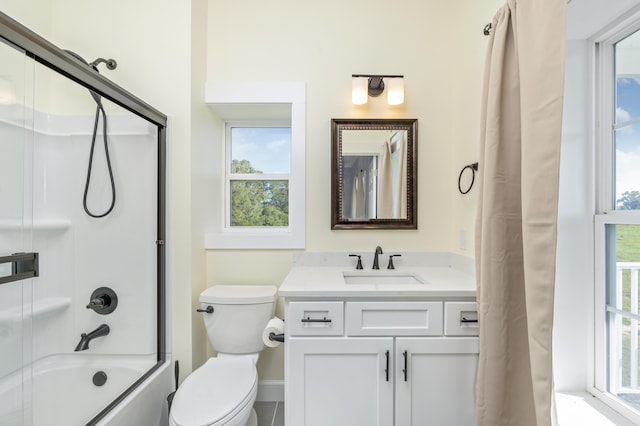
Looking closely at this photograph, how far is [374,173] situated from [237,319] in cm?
123

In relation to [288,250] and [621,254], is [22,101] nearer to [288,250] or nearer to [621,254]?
[288,250]

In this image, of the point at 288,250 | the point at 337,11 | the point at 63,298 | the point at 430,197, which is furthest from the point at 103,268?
the point at 337,11

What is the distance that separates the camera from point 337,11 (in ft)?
6.36

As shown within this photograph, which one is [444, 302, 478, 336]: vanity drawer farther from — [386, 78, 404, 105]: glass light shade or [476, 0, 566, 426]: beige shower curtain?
[386, 78, 404, 105]: glass light shade

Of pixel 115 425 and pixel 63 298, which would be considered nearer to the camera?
pixel 115 425

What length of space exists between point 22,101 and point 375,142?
5.59 ft

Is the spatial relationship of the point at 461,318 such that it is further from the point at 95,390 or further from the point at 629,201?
the point at 95,390

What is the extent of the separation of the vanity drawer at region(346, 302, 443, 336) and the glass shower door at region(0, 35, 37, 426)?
126cm

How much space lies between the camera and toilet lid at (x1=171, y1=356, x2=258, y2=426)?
1.18 m

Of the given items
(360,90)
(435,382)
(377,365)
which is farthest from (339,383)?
(360,90)

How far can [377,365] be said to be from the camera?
131 centimetres

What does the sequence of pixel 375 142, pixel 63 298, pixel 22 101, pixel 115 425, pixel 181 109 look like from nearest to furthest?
pixel 22 101, pixel 115 425, pixel 63 298, pixel 181 109, pixel 375 142

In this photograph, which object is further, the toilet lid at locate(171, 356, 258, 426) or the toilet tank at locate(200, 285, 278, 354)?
the toilet tank at locate(200, 285, 278, 354)

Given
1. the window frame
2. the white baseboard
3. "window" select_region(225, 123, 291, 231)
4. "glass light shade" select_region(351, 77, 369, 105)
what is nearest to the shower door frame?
"window" select_region(225, 123, 291, 231)
